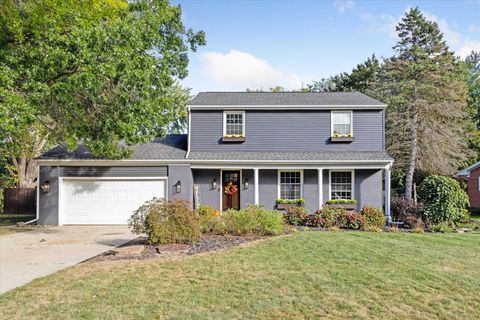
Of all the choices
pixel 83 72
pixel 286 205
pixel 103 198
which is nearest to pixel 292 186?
pixel 286 205

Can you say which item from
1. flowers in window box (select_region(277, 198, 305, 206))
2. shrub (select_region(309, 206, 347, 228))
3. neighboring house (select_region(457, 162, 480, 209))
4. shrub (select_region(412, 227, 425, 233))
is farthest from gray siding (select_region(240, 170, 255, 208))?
neighboring house (select_region(457, 162, 480, 209))

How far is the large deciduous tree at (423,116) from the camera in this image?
2288cm

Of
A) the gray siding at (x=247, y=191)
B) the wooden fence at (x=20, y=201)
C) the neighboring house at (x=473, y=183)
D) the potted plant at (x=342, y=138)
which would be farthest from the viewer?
the neighboring house at (x=473, y=183)

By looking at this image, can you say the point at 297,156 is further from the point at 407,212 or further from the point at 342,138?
the point at 407,212

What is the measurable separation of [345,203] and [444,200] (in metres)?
3.81

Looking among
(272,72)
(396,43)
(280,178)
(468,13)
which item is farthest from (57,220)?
(272,72)

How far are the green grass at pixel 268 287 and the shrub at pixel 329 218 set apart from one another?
488 cm

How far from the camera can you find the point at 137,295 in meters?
5.18

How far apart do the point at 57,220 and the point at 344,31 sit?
14.3 m

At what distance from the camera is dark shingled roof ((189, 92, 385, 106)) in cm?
1639

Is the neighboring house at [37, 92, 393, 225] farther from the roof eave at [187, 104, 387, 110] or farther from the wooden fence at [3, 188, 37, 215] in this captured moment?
the wooden fence at [3, 188, 37, 215]

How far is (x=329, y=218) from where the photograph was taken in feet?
42.7

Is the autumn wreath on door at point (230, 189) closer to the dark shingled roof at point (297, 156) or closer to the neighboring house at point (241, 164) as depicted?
the neighboring house at point (241, 164)

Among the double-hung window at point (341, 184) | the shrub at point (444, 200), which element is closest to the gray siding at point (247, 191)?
the double-hung window at point (341, 184)
